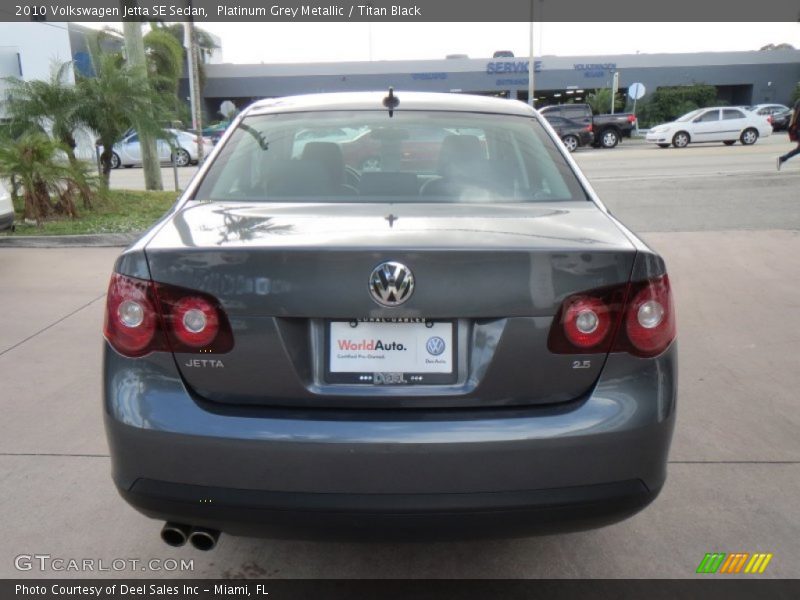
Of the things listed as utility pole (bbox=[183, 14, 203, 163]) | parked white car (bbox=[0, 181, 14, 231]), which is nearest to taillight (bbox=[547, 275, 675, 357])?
parked white car (bbox=[0, 181, 14, 231])

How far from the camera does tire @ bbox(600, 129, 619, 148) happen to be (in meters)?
32.2

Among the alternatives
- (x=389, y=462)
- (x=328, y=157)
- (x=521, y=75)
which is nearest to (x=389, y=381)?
(x=389, y=462)

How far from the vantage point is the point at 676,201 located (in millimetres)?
12188

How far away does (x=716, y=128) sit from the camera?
29547 millimetres

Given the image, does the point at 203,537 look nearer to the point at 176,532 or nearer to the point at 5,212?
the point at 176,532

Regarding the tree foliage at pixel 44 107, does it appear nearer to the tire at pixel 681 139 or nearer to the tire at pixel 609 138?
the tire at pixel 681 139

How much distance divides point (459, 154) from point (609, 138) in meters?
30.8

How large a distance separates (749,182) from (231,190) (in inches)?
533

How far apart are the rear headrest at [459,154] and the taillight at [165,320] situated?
1351mm

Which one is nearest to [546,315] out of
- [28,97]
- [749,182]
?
[28,97]

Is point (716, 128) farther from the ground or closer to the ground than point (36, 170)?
closer to the ground

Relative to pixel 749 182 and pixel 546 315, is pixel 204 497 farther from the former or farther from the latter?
pixel 749 182

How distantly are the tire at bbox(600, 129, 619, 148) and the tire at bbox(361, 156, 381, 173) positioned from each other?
3069cm

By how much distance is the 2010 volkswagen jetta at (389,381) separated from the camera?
219cm
